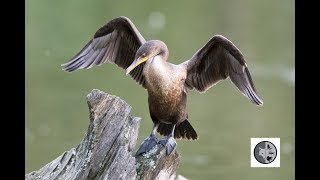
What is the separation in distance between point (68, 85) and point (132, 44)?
0.69 metres

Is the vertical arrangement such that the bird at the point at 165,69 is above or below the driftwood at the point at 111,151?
above

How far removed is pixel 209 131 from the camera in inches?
203

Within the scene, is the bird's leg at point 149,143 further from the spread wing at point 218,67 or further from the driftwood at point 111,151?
the spread wing at point 218,67

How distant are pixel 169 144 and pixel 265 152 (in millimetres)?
726

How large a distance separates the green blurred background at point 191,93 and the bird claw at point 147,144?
0.76 feet

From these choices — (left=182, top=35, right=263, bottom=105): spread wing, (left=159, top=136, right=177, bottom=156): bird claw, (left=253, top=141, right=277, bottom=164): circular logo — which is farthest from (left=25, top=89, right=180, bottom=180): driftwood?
(left=253, top=141, right=277, bottom=164): circular logo

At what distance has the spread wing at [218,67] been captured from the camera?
4469 mm

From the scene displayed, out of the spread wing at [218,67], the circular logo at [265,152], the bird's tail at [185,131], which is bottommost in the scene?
the circular logo at [265,152]

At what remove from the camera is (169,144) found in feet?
13.8

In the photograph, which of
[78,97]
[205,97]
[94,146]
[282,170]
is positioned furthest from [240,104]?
[94,146]

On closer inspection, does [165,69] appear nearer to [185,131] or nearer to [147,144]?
[147,144]

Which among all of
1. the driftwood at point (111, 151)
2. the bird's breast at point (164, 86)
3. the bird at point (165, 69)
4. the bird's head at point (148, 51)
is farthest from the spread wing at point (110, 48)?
the driftwood at point (111, 151)

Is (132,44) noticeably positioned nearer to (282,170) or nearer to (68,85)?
(68,85)

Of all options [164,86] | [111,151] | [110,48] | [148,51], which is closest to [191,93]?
[110,48]
